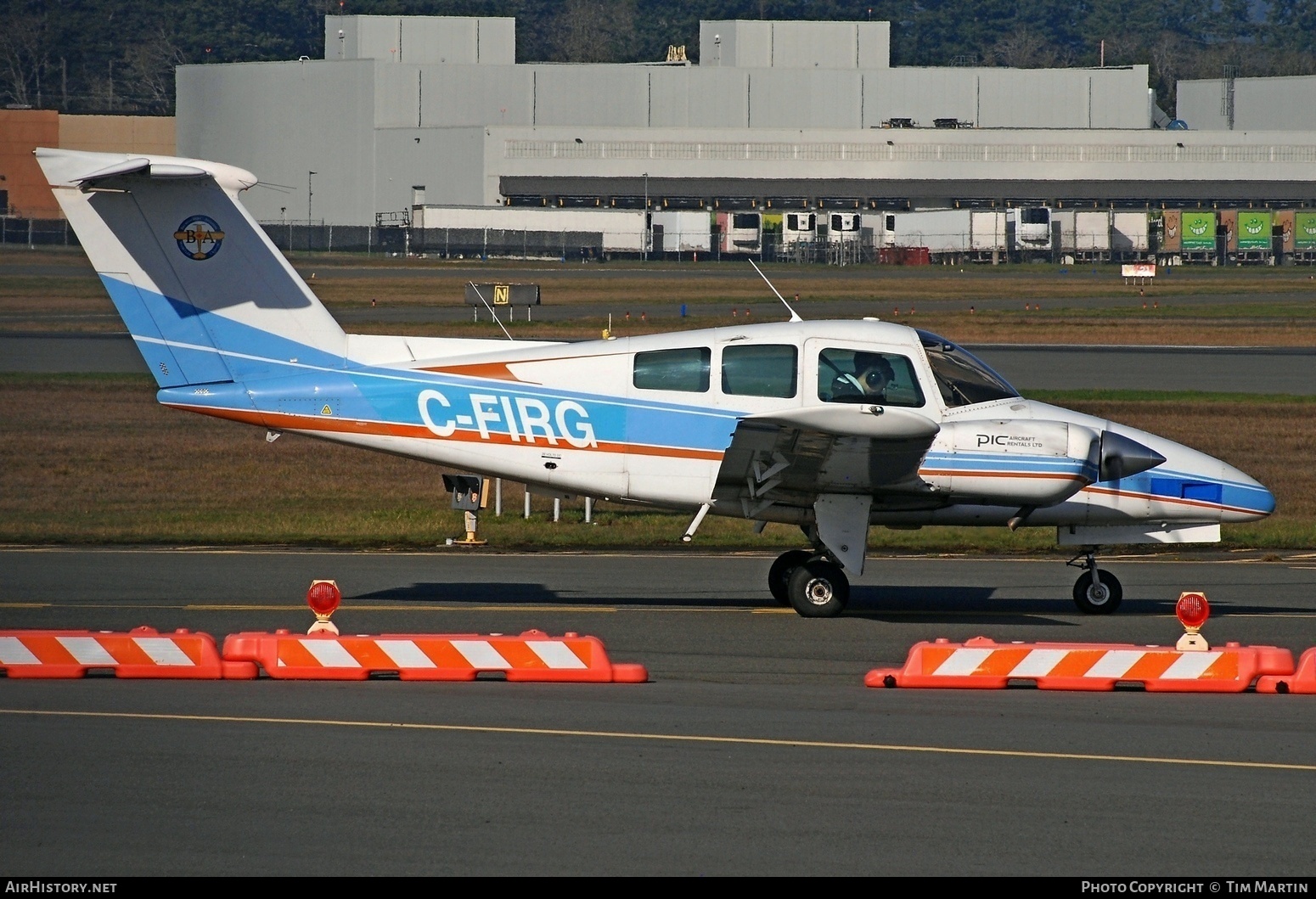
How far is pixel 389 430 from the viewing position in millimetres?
14180

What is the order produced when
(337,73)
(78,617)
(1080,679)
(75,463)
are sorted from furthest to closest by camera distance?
1. (337,73)
2. (75,463)
3. (78,617)
4. (1080,679)

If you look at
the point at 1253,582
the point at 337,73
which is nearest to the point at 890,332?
the point at 1253,582

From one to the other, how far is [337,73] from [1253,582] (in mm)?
86404

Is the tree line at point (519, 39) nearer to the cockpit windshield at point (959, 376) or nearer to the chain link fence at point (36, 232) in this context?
the chain link fence at point (36, 232)

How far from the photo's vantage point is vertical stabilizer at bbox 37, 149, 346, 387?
Answer: 45.5 feet

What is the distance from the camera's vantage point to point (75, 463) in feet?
78.6

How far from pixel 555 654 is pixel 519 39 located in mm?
143061

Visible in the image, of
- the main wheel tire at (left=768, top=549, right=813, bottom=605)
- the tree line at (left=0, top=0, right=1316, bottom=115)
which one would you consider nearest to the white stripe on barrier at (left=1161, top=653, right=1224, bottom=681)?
the main wheel tire at (left=768, top=549, right=813, bottom=605)

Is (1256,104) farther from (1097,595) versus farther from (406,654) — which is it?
(406,654)

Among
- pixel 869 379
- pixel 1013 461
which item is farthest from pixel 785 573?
pixel 1013 461

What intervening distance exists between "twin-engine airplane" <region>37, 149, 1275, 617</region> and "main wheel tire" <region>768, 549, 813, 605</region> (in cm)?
28

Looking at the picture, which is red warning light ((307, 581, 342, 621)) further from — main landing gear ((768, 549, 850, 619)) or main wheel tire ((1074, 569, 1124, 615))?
main wheel tire ((1074, 569, 1124, 615))

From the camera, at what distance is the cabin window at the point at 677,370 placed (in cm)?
1416

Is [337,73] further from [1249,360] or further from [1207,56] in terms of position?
[1207,56]
